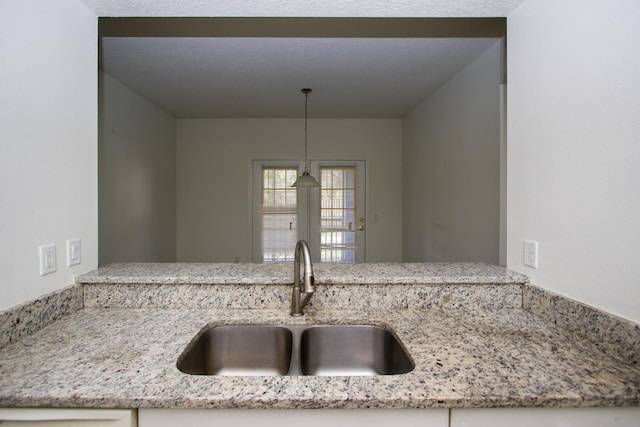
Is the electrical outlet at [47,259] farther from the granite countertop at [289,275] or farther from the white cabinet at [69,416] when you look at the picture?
the white cabinet at [69,416]

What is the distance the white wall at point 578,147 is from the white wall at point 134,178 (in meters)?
3.48

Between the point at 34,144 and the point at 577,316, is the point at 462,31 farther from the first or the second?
the point at 34,144

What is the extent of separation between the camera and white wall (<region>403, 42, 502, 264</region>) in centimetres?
254

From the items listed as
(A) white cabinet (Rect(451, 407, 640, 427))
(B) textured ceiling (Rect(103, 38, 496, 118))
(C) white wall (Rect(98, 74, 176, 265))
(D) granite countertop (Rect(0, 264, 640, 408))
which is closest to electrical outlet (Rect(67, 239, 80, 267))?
(D) granite countertop (Rect(0, 264, 640, 408))

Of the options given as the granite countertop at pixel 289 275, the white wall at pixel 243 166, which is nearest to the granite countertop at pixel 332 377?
the granite countertop at pixel 289 275

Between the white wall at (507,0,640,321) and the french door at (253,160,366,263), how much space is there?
3961 millimetres

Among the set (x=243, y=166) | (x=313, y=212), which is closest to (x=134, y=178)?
(x=243, y=166)

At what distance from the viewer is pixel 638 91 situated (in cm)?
80

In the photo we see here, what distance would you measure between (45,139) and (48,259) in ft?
1.34

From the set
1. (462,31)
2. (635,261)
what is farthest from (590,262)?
(462,31)

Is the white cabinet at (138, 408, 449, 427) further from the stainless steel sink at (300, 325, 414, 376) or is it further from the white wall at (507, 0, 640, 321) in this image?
the white wall at (507, 0, 640, 321)

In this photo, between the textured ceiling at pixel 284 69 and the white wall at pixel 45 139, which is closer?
the white wall at pixel 45 139

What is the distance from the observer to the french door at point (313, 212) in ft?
17.1

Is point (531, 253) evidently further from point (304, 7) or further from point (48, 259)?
point (48, 259)
